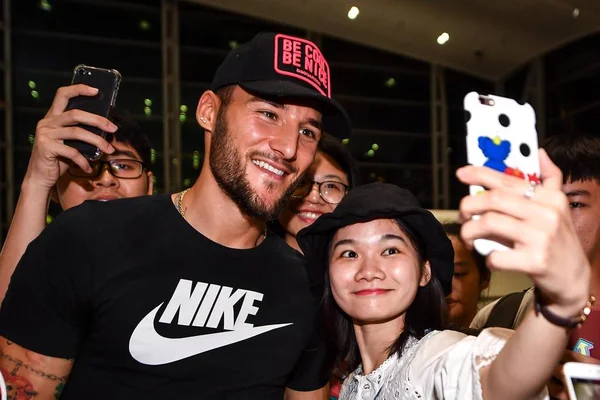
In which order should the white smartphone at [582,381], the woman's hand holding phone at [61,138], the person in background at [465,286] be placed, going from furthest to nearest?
the person in background at [465,286]
the woman's hand holding phone at [61,138]
the white smartphone at [582,381]

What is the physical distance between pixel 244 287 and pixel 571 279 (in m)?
1.07

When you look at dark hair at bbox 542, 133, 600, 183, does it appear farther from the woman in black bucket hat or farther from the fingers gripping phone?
the fingers gripping phone

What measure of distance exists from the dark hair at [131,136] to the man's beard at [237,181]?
2.56ft

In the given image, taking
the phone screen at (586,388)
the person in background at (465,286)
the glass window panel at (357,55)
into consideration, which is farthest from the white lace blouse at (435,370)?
the glass window panel at (357,55)

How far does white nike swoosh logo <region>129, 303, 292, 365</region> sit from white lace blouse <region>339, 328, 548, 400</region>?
0.52 m

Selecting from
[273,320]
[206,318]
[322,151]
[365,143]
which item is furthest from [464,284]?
[365,143]

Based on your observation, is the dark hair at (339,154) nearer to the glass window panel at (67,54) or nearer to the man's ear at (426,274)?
the man's ear at (426,274)

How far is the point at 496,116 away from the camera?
1.08m

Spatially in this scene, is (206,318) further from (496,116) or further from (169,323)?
(496,116)

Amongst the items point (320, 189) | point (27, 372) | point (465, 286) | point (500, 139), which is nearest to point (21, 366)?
point (27, 372)

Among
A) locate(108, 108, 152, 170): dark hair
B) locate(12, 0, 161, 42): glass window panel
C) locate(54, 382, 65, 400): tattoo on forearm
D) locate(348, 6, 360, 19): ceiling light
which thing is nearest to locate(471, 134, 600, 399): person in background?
locate(54, 382, 65, 400): tattoo on forearm

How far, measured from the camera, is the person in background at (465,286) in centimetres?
318

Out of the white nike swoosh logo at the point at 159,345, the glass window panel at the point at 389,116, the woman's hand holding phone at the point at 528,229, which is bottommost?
the white nike swoosh logo at the point at 159,345

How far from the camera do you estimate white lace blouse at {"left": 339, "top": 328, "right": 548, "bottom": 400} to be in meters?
1.34
